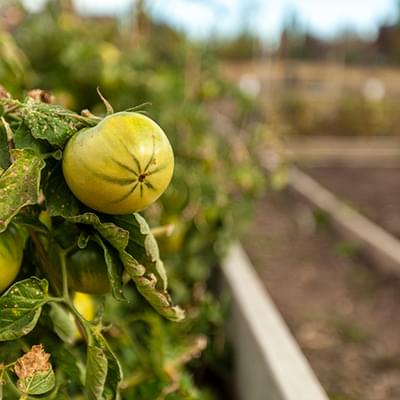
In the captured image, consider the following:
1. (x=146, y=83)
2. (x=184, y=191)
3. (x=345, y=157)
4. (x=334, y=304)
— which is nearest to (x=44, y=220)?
(x=184, y=191)

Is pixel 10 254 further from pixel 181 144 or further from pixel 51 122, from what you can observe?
pixel 181 144

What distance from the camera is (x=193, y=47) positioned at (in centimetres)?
319

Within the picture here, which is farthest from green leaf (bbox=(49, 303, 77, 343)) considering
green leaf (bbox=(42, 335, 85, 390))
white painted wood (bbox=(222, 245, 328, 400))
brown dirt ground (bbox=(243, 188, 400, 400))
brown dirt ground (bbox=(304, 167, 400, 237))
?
brown dirt ground (bbox=(304, 167, 400, 237))

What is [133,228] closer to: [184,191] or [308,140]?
[184,191]

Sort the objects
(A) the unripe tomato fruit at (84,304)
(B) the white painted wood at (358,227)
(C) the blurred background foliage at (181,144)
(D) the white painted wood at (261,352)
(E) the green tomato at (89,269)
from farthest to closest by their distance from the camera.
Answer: (B) the white painted wood at (358,227) → (C) the blurred background foliage at (181,144) → (D) the white painted wood at (261,352) → (A) the unripe tomato fruit at (84,304) → (E) the green tomato at (89,269)

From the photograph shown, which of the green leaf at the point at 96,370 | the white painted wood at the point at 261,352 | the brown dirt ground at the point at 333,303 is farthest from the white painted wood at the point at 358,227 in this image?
the green leaf at the point at 96,370

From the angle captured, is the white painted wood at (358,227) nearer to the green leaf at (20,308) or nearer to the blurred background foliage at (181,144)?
the blurred background foliage at (181,144)

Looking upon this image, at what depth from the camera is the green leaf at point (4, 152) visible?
2.22 ft

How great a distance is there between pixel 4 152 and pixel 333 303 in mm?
3193

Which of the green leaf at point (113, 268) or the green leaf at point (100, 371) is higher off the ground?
the green leaf at point (113, 268)

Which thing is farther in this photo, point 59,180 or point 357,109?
point 357,109

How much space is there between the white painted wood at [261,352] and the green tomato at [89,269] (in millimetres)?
1031

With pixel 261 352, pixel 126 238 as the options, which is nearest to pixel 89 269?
pixel 126 238

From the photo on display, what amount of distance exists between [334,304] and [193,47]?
1.56 metres
